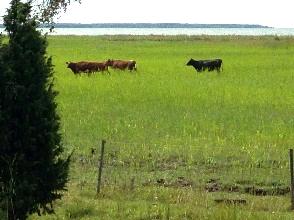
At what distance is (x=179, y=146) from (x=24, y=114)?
673cm

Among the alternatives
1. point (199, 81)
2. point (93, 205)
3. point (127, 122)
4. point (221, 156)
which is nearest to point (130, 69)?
point (199, 81)

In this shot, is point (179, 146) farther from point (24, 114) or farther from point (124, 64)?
point (124, 64)

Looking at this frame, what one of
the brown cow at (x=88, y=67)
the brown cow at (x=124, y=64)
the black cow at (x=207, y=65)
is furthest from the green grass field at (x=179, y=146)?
the black cow at (x=207, y=65)

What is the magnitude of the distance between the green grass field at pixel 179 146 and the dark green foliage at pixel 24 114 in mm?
1477

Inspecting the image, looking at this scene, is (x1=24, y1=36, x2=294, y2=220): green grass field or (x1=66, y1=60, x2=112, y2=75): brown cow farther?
(x1=66, y1=60, x2=112, y2=75): brown cow

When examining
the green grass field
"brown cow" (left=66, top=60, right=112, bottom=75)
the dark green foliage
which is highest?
the dark green foliage

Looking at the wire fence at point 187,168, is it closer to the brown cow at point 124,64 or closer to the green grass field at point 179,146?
the green grass field at point 179,146

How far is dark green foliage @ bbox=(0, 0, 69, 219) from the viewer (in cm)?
663

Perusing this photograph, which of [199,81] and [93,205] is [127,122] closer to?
[93,205]

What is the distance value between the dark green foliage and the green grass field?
58.2 inches

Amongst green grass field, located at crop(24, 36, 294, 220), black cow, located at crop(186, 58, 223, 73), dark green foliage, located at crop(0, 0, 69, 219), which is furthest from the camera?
black cow, located at crop(186, 58, 223, 73)

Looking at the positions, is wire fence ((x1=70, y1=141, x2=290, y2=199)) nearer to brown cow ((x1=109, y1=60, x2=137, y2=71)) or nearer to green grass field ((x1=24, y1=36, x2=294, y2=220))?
green grass field ((x1=24, y1=36, x2=294, y2=220))

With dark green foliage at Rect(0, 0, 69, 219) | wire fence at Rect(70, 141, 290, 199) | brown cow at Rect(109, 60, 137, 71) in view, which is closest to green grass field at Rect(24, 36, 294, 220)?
wire fence at Rect(70, 141, 290, 199)

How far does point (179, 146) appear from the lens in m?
13.1
